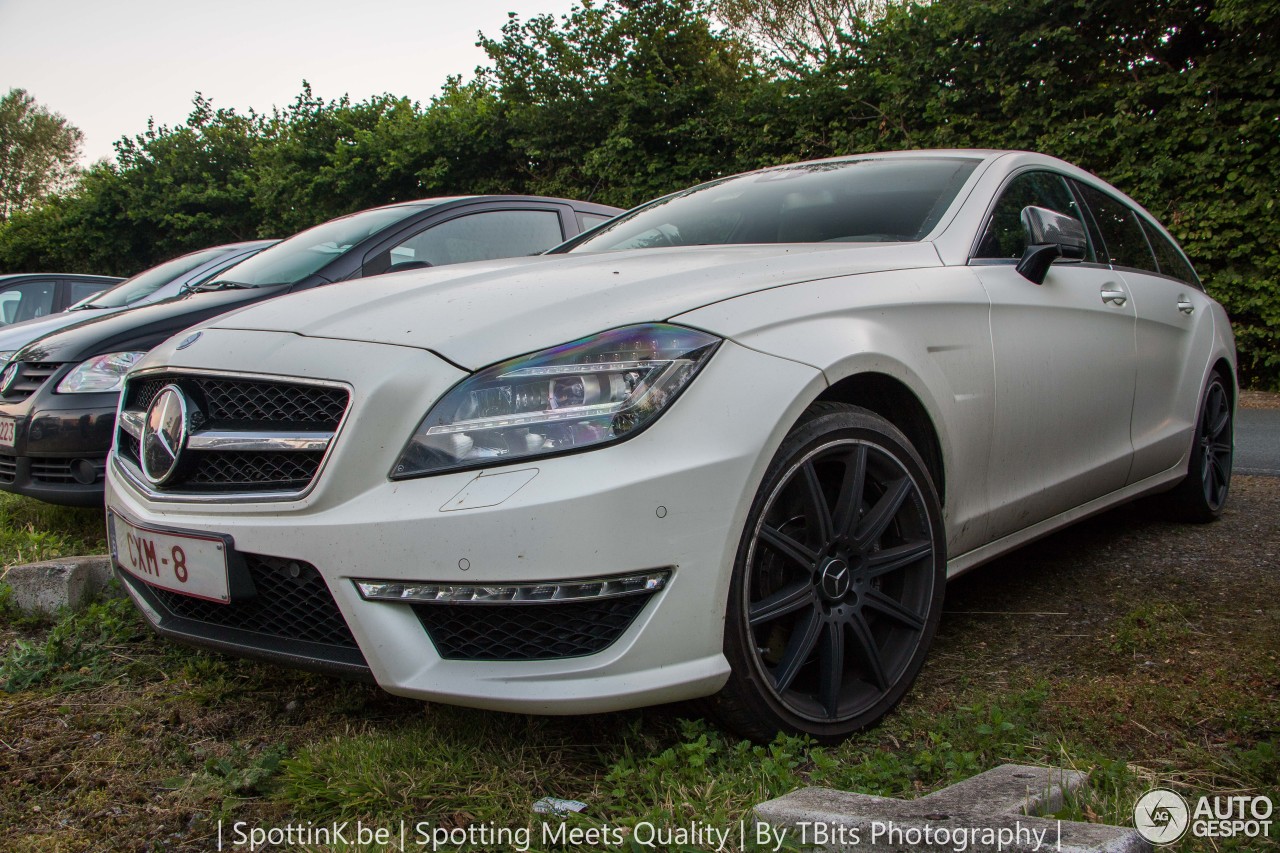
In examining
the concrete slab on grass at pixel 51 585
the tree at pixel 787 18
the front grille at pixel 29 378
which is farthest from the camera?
the tree at pixel 787 18

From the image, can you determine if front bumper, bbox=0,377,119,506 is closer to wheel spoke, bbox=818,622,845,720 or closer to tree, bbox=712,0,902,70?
wheel spoke, bbox=818,622,845,720

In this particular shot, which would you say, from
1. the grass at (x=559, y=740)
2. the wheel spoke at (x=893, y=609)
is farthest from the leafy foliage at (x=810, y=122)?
the wheel spoke at (x=893, y=609)

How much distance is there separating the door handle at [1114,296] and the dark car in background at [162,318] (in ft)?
8.06

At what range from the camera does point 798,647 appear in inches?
77.0

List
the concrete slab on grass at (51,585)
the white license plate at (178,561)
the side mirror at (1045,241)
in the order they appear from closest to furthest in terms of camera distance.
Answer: the white license plate at (178,561) → the side mirror at (1045,241) → the concrete slab on grass at (51,585)

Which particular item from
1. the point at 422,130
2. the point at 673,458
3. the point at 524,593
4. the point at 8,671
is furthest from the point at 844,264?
the point at 422,130

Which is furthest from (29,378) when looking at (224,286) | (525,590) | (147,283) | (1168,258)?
(1168,258)

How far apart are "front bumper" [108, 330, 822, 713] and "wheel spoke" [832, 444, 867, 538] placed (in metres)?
0.28

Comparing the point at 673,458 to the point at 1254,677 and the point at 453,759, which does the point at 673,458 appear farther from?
the point at 1254,677

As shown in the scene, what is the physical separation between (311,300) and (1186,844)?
2041 mm

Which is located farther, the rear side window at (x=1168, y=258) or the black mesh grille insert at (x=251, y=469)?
the rear side window at (x=1168, y=258)

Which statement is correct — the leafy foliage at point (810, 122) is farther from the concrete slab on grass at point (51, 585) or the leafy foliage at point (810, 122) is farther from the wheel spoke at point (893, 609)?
the concrete slab on grass at point (51, 585)

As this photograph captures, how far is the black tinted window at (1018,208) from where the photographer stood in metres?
2.76

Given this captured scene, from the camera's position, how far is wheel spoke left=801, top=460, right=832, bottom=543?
1934 millimetres
